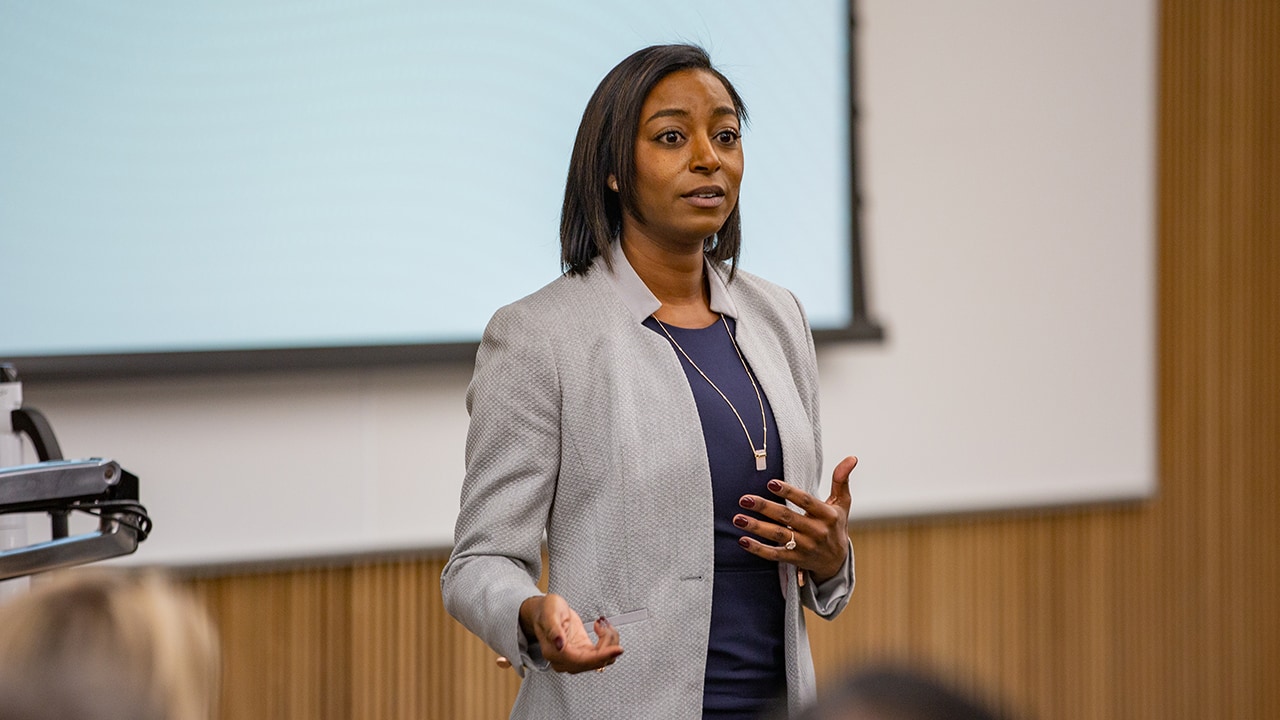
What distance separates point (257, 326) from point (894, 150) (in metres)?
1.55

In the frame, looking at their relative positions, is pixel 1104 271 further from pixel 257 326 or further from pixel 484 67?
pixel 257 326

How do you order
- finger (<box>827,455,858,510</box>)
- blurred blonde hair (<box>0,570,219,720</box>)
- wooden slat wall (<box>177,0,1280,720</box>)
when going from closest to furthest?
blurred blonde hair (<box>0,570,219,720</box>) < finger (<box>827,455,858,510</box>) < wooden slat wall (<box>177,0,1280,720</box>)

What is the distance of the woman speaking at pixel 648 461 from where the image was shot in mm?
1394

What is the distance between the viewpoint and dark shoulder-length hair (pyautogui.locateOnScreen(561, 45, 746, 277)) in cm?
148

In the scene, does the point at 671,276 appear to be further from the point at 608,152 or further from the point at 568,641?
the point at 568,641

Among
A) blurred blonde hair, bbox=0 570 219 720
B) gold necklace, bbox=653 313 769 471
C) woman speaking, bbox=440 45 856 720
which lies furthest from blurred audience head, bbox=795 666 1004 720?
gold necklace, bbox=653 313 769 471

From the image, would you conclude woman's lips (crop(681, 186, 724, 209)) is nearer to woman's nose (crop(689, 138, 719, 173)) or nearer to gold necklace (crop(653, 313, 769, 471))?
woman's nose (crop(689, 138, 719, 173))

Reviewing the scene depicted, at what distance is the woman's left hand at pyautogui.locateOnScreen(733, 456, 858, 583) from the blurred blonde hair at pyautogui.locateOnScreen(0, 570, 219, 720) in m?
0.69

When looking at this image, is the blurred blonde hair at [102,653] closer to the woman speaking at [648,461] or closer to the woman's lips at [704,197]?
the woman speaking at [648,461]

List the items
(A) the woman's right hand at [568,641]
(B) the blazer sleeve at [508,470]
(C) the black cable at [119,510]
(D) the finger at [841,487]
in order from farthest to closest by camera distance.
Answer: (C) the black cable at [119,510] → (D) the finger at [841,487] → (B) the blazer sleeve at [508,470] → (A) the woman's right hand at [568,641]

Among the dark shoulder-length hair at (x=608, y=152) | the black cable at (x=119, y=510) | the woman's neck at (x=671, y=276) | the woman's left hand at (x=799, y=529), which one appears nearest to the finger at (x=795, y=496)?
the woman's left hand at (x=799, y=529)

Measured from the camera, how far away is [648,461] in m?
1.41

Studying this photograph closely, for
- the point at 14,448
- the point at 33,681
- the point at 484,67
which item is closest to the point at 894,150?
the point at 484,67

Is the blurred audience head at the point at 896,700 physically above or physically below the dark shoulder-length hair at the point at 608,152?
below
